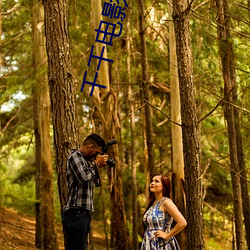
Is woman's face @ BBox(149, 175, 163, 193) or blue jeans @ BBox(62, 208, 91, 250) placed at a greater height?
woman's face @ BBox(149, 175, 163, 193)

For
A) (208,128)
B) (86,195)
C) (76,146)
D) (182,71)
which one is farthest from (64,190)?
(208,128)

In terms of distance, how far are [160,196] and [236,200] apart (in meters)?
5.31

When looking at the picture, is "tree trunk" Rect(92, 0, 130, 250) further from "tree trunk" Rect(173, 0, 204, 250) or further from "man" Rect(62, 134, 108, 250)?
"man" Rect(62, 134, 108, 250)

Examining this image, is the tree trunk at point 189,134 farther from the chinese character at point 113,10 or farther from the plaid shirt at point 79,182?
the chinese character at point 113,10

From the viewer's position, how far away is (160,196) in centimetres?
568

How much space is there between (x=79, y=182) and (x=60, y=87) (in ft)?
5.05

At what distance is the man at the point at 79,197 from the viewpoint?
5156 mm

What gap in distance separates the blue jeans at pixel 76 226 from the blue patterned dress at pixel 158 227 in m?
0.79

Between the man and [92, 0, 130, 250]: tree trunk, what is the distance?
19.9ft

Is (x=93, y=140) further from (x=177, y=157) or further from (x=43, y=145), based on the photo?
(x=43, y=145)

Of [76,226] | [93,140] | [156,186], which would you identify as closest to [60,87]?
[93,140]

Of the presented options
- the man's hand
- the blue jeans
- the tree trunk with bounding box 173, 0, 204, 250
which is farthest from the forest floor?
the man's hand

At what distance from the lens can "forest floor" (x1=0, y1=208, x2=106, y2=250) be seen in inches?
501

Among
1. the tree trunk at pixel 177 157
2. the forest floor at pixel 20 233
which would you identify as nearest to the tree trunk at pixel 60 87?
the tree trunk at pixel 177 157
